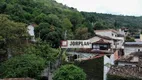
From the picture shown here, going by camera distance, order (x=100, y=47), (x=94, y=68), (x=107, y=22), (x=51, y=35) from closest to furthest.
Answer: (x=94, y=68) < (x=100, y=47) < (x=51, y=35) < (x=107, y=22)

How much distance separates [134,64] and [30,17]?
3327 cm

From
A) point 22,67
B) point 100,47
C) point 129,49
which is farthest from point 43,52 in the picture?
point 129,49

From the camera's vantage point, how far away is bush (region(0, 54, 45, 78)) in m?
24.1

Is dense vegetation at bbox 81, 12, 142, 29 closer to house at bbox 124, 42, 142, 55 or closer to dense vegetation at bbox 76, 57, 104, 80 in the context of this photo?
house at bbox 124, 42, 142, 55

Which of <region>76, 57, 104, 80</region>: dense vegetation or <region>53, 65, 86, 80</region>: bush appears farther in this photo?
<region>76, 57, 104, 80</region>: dense vegetation

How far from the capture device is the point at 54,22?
51812 millimetres

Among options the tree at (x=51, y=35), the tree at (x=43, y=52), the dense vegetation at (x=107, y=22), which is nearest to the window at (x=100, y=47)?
the tree at (x=43, y=52)

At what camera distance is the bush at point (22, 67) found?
950 inches

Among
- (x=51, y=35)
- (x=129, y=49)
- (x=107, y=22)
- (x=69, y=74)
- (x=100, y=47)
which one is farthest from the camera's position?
(x=107, y=22)

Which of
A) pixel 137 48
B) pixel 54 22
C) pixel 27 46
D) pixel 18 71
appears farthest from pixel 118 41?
pixel 18 71

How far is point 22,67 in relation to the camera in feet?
80.3

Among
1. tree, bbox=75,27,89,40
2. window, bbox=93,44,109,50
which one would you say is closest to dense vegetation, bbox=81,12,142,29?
tree, bbox=75,27,89,40

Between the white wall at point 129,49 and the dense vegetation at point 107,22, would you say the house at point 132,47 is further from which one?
the dense vegetation at point 107,22

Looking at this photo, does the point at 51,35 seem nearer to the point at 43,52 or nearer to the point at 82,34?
the point at 82,34
